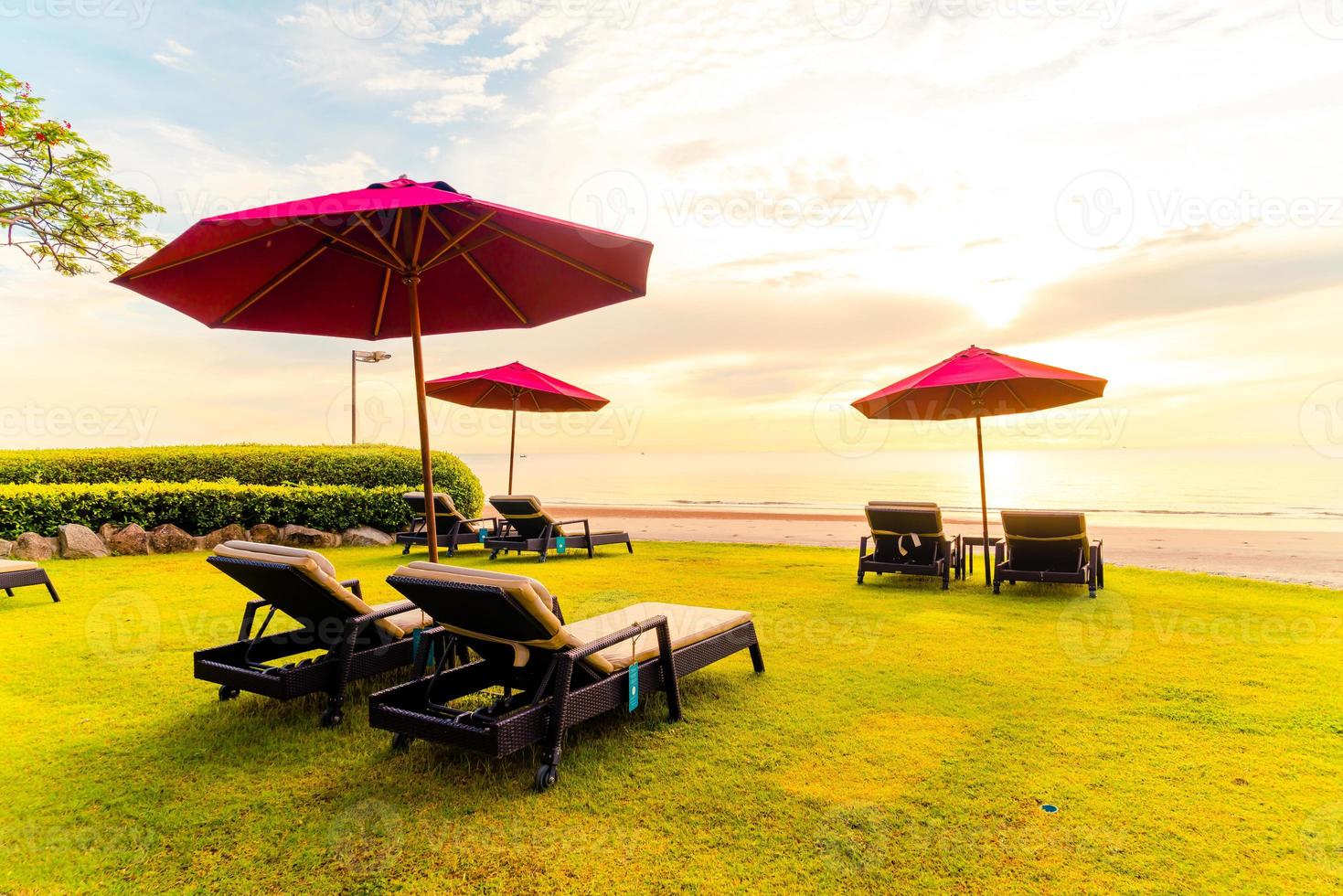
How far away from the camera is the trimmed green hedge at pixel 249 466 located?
12.7m

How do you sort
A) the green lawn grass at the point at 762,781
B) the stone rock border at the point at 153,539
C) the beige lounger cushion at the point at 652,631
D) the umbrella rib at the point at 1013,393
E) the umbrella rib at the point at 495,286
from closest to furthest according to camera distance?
the green lawn grass at the point at 762,781 → the beige lounger cushion at the point at 652,631 → the umbrella rib at the point at 495,286 → the umbrella rib at the point at 1013,393 → the stone rock border at the point at 153,539

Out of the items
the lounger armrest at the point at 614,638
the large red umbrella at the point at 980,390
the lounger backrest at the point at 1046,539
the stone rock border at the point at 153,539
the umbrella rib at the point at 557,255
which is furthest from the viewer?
the stone rock border at the point at 153,539

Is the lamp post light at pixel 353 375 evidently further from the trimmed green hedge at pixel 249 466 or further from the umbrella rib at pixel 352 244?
the umbrella rib at pixel 352 244

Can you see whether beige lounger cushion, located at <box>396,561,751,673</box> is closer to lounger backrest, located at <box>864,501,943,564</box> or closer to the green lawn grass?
the green lawn grass

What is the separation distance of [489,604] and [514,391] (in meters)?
8.92

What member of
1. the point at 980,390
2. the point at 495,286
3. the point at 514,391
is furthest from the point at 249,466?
the point at 980,390

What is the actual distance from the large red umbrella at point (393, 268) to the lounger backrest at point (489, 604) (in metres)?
0.82

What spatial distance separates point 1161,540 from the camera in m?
15.1

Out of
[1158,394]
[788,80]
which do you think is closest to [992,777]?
[788,80]

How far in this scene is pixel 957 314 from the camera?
55.6ft

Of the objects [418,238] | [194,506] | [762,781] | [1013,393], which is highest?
[418,238]

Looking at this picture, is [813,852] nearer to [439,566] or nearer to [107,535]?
[439,566]

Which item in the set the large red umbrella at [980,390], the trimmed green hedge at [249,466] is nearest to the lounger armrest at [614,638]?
the large red umbrella at [980,390]

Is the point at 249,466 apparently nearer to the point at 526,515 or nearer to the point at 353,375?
the point at 526,515
